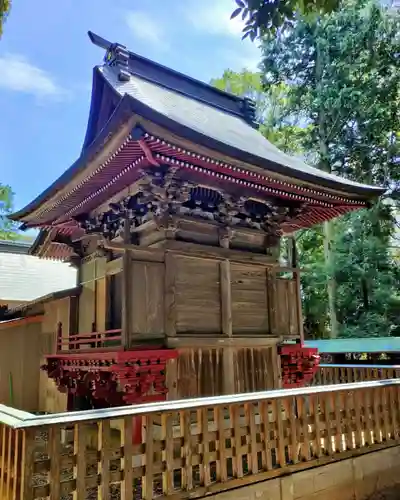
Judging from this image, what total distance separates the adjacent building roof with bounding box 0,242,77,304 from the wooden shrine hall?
4.08 metres

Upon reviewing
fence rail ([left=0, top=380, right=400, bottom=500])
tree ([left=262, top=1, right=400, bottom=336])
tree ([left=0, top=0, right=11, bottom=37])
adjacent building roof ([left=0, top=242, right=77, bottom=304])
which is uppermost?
tree ([left=262, top=1, right=400, bottom=336])

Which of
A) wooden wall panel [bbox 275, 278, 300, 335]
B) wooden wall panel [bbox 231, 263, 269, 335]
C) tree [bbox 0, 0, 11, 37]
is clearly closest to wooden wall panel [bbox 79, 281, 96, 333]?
wooden wall panel [bbox 231, 263, 269, 335]

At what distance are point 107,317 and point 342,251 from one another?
12568 mm

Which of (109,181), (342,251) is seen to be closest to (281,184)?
(109,181)

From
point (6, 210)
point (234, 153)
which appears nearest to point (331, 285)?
point (234, 153)

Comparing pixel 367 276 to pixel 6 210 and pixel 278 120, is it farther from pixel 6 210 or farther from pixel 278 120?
pixel 6 210

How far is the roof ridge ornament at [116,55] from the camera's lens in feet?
26.2

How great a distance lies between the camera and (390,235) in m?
18.0

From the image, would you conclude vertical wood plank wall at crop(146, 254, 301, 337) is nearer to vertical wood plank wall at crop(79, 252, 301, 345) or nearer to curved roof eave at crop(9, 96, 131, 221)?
vertical wood plank wall at crop(79, 252, 301, 345)

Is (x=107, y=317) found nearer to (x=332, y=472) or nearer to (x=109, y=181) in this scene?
(x=109, y=181)

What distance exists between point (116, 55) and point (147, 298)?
498 cm

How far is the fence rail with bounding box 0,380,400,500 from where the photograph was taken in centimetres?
317

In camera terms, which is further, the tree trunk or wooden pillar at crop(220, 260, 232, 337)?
the tree trunk

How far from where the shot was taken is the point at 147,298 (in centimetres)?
605
